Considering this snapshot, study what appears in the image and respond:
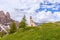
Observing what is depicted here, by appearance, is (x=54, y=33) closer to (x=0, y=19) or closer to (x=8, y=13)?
(x=8, y=13)

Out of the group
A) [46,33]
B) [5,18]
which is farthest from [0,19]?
[46,33]

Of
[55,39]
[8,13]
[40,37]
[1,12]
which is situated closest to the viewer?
[55,39]

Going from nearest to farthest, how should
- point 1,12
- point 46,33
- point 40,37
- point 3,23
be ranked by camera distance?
point 40,37
point 46,33
point 1,12
point 3,23

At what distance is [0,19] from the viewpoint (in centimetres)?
13338

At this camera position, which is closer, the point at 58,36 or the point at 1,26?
the point at 58,36

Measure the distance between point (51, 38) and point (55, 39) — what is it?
0.53 metres

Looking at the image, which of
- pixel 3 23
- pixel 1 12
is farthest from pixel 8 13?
pixel 3 23

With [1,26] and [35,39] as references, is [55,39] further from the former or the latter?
[1,26]

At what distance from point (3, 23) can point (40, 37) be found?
4886 inches

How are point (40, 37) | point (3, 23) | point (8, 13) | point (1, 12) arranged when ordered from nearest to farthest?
point (40, 37) → point (8, 13) → point (1, 12) → point (3, 23)

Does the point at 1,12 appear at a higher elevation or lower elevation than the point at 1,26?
higher

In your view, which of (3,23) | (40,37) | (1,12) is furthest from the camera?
(3,23)

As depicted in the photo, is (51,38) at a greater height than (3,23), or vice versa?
(51,38)

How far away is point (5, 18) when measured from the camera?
440ft
